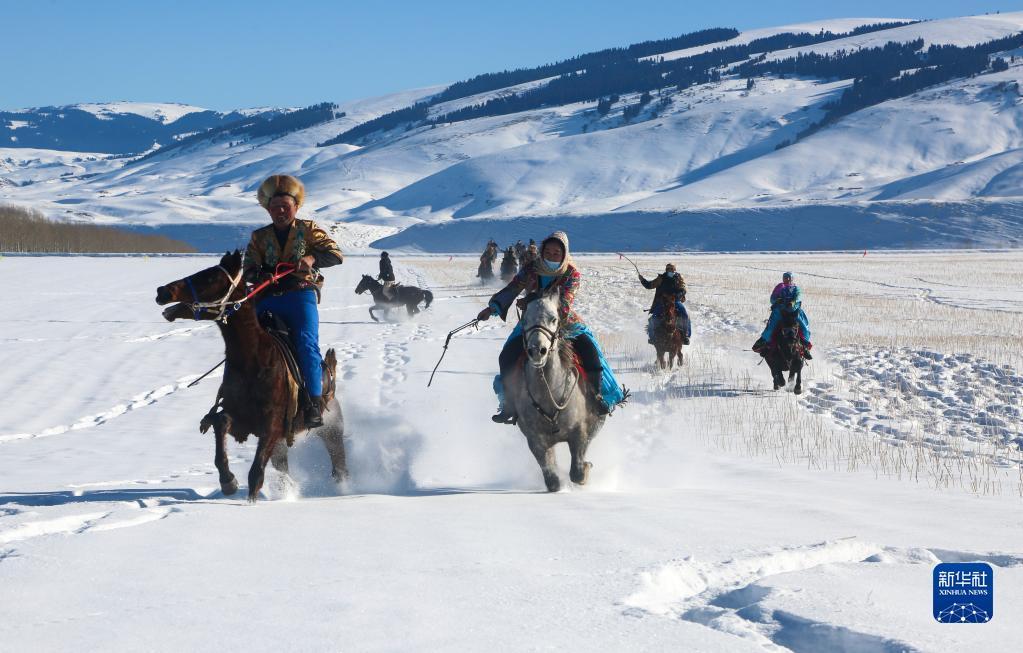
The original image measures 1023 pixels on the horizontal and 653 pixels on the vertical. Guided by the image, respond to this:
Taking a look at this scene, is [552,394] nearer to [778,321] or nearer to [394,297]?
[778,321]

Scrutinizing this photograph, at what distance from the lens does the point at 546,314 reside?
6.86 m

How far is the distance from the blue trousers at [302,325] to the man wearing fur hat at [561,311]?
1.31 m

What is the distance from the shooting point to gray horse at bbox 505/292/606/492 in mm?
7297

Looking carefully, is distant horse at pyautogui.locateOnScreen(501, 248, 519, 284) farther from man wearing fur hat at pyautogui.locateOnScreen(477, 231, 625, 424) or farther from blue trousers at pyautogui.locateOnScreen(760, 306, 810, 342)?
man wearing fur hat at pyautogui.locateOnScreen(477, 231, 625, 424)

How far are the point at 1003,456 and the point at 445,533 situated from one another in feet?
24.7

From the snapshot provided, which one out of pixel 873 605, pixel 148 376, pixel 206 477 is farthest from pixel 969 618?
pixel 148 376

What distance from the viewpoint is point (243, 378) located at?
6293 millimetres

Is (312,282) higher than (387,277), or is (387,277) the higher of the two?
(312,282)

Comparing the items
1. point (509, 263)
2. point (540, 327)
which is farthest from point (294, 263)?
point (509, 263)

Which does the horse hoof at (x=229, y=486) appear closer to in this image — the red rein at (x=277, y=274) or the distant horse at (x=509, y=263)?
the red rein at (x=277, y=274)

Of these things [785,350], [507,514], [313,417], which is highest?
[313,417]

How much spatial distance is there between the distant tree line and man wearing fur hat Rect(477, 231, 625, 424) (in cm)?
7365

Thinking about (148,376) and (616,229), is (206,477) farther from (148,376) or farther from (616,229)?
(616,229)

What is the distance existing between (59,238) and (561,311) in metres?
85.1
